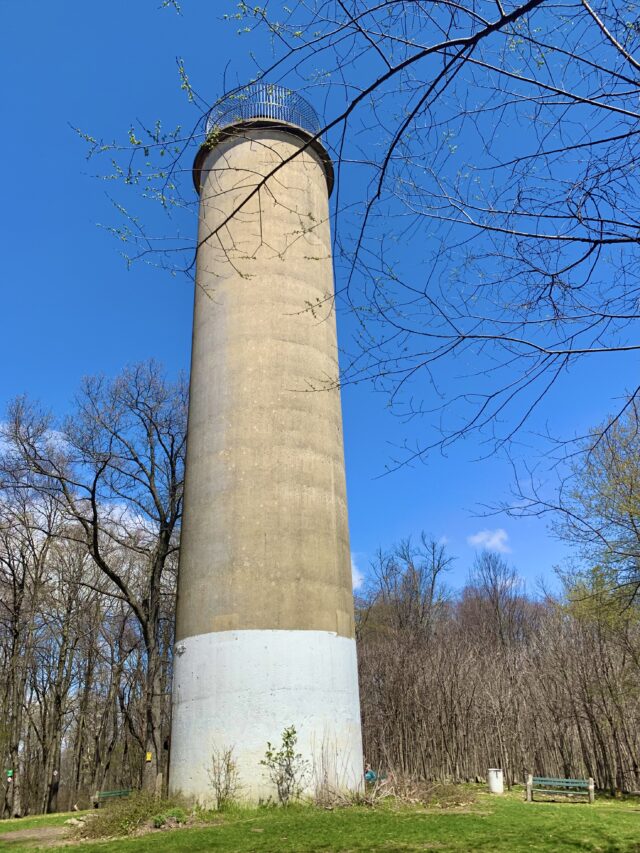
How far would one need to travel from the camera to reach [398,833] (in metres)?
Answer: 7.72

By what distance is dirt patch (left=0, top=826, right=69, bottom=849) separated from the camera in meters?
9.62

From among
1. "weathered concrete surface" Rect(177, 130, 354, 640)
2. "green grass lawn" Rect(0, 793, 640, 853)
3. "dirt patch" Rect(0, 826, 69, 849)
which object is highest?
"weathered concrete surface" Rect(177, 130, 354, 640)

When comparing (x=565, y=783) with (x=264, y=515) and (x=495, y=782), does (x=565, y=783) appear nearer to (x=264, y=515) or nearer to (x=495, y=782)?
(x=495, y=782)

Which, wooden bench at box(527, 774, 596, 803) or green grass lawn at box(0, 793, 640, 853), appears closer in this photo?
green grass lawn at box(0, 793, 640, 853)

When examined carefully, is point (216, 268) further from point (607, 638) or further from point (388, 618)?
point (388, 618)

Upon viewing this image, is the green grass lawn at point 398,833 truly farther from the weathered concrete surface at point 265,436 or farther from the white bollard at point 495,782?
the white bollard at point 495,782

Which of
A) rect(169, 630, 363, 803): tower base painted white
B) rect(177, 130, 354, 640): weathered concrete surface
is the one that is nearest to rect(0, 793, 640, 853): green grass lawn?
rect(169, 630, 363, 803): tower base painted white

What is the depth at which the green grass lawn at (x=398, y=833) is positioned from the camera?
6934 mm

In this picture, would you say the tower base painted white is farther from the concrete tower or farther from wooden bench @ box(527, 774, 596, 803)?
wooden bench @ box(527, 774, 596, 803)

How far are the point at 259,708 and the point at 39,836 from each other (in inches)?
164

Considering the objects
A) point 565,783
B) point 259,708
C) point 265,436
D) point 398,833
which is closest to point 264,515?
point 265,436

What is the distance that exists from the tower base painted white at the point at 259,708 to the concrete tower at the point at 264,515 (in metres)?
0.02

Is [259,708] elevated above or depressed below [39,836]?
above

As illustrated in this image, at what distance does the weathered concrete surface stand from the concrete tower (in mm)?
27
